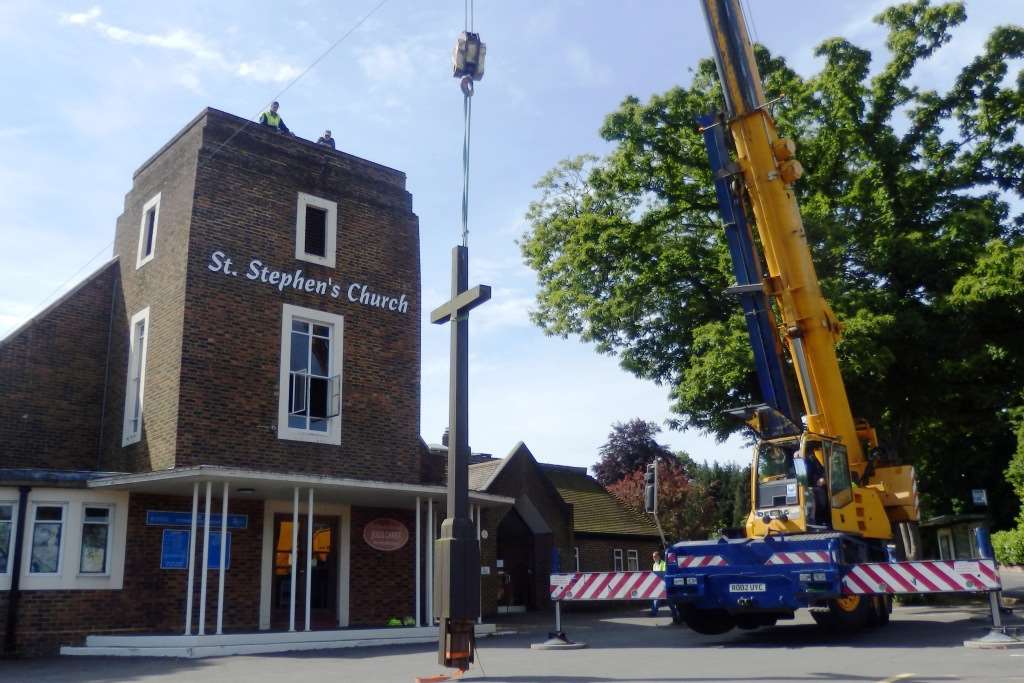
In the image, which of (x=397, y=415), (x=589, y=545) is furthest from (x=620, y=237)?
(x=589, y=545)

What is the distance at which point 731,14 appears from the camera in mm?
14430

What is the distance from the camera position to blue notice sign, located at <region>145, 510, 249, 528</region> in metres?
15.8

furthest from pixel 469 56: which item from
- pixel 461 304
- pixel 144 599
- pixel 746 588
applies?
pixel 144 599

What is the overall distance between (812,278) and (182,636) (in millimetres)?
11408

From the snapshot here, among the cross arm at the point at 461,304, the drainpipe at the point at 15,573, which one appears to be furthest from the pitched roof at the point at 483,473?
the cross arm at the point at 461,304

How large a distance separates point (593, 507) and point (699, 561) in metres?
21.3

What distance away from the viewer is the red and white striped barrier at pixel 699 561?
1253 centimetres

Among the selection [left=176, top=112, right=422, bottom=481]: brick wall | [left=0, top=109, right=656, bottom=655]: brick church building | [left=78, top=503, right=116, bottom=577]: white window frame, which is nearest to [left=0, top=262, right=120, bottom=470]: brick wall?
[left=0, top=109, right=656, bottom=655]: brick church building

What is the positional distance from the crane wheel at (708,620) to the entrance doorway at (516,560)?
15152 mm

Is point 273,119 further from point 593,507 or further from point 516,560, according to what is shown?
point 593,507

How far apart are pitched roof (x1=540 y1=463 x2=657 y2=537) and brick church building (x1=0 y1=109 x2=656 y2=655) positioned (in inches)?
514

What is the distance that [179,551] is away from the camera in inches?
627

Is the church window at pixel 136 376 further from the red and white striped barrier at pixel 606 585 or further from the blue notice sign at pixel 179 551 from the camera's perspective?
Result: the red and white striped barrier at pixel 606 585

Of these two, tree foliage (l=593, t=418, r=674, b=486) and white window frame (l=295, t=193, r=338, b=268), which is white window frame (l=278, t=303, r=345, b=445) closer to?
white window frame (l=295, t=193, r=338, b=268)
